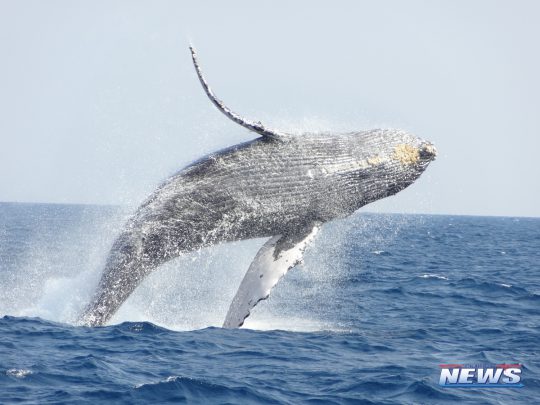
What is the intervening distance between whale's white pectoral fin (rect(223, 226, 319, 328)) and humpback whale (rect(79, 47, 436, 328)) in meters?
0.02

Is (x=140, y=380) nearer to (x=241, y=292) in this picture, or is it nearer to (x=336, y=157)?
(x=241, y=292)

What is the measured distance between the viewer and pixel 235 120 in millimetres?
10672

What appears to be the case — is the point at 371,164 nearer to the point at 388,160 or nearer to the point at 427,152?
the point at 388,160

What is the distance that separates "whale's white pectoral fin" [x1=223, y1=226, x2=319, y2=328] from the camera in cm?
1177

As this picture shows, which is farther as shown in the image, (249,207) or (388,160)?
(388,160)

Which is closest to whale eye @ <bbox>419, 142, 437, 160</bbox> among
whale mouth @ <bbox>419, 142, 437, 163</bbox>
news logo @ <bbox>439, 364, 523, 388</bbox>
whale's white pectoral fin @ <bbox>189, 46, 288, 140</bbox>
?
whale mouth @ <bbox>419, 142, 437, 163</bbox>

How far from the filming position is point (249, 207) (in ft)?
38.4

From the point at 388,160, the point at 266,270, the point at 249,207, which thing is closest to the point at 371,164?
the point at 388,160

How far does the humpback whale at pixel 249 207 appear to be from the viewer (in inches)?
456

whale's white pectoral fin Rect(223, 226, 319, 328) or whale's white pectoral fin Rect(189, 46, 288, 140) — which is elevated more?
whale's white pectoral fin Rect(189, 46, 288, 140)

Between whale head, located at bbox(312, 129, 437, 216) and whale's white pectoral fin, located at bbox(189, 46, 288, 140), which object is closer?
whale's white pectoral fin, located at bbox(189, 46, 288, 140)

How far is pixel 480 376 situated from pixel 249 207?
179 inches

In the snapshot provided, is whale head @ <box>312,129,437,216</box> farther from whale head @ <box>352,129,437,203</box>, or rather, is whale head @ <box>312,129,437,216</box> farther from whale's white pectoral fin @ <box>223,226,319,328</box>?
whale's white pectoral fin @ <box>223,226,319,328</box>

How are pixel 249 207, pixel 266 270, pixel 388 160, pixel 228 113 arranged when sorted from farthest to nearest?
1. pixel 388 160
2. pixel 266 270
3. pixel 249 207
4. pixel 228 113
